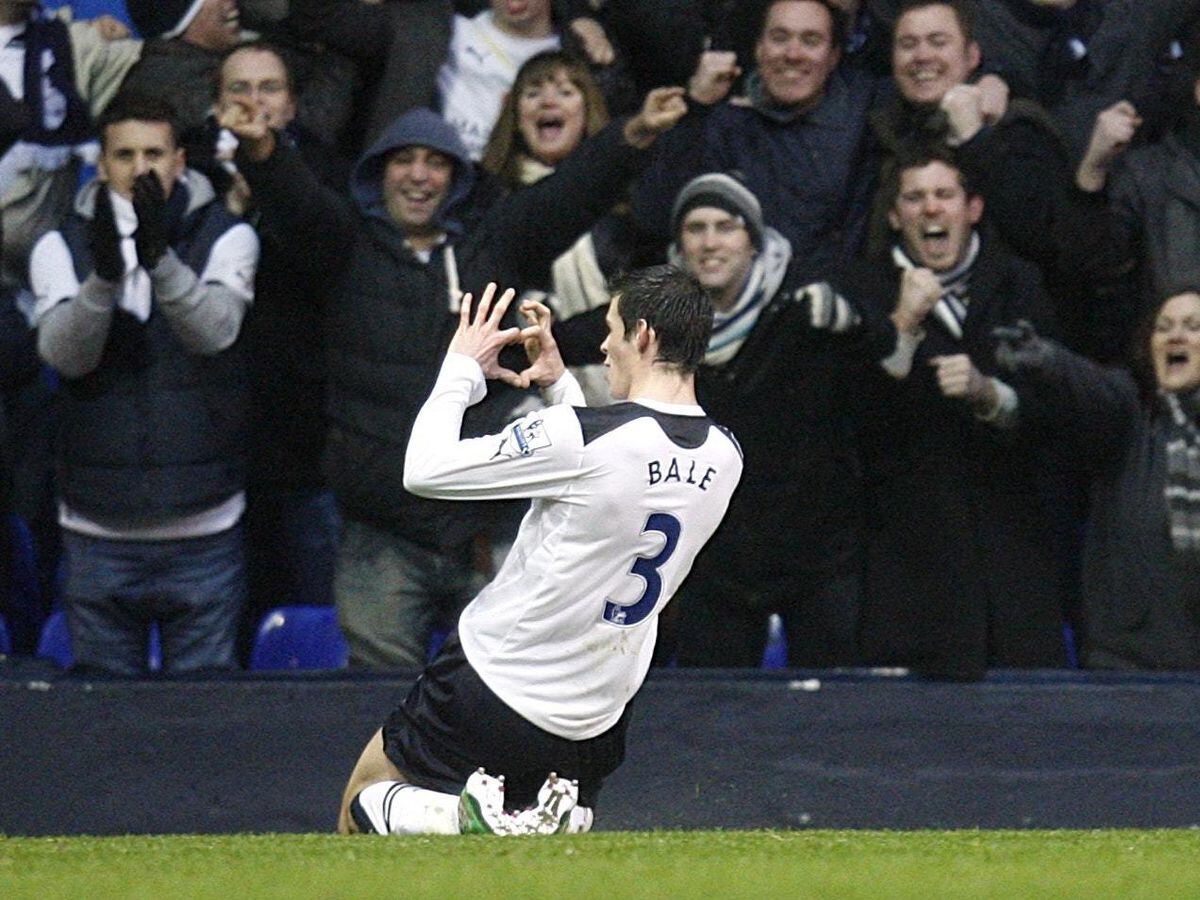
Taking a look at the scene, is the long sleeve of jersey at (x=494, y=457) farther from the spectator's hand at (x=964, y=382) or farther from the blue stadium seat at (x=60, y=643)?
the blue stadium seat at (x=60, y=643)

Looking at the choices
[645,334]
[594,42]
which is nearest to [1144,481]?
[594,42]

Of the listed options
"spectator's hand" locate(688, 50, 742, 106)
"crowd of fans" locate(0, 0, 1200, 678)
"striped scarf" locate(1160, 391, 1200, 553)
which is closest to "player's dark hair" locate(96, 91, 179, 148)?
"crowd of fans" locate(0, 0, 1200, 678)

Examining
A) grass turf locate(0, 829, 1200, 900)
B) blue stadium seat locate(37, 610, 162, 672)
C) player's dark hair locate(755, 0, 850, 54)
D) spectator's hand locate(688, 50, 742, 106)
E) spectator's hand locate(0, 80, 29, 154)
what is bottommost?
blue stadium seat locate(37, 610, 162, 672)

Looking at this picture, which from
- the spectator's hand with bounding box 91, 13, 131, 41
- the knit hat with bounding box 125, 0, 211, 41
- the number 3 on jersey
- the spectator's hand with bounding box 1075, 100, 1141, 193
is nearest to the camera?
the number 3 on jersey

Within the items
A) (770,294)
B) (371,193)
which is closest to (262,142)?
(371,193)

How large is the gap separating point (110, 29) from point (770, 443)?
8.60 feet

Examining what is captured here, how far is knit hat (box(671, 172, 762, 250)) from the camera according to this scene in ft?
21.4

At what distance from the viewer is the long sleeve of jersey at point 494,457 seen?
4328 millimetres

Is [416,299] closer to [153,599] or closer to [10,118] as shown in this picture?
[153,599]

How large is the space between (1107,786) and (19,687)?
3235mm

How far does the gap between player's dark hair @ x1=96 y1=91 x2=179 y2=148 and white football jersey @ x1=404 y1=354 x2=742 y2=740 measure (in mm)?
2502

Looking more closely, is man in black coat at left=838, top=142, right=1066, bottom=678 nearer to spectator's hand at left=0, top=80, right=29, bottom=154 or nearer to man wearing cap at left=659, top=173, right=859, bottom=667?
man wearing cap at left=659, top=173, right=859, bottom=667

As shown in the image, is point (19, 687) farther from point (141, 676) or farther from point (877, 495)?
point (877, 495)

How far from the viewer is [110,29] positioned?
7.12 meters
